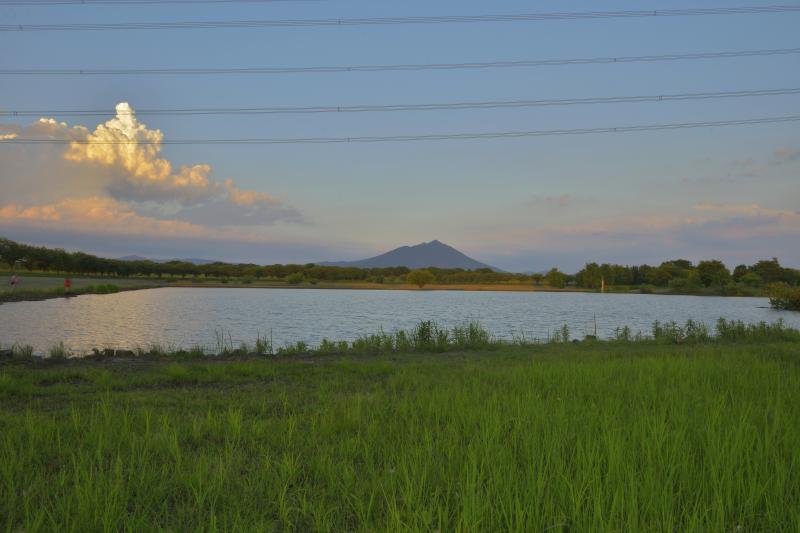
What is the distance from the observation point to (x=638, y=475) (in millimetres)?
3865

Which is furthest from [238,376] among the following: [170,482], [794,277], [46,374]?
[794,277]

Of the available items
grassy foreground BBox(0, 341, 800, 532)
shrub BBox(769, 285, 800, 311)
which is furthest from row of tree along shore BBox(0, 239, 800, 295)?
grassy foreground BBox(0, 341, 800, 532)

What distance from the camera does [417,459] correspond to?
4207 mm

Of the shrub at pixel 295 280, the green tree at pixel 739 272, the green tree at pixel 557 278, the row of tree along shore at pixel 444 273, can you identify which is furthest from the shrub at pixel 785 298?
the shrub at pixel 295 280

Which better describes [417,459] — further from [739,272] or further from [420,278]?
[739,272]

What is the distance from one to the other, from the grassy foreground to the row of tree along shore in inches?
3464

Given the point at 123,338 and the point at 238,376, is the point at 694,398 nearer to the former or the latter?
the point at 238,376

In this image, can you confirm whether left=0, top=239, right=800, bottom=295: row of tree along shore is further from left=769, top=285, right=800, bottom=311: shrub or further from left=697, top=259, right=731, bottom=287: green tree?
left=769, top=285, right=800, bottom=311: shrub

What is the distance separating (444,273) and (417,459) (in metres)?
111

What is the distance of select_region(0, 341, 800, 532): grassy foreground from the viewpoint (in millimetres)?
3371

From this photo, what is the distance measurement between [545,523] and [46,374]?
10029 millimetres

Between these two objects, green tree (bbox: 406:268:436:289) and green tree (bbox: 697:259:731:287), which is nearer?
green tree (bbox: 697:259:731:287)

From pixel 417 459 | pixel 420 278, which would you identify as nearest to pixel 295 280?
pixel 420 278

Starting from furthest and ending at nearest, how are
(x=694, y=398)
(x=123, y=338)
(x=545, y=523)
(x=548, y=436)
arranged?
(x=123, y=338) → (x=694, y=398) → (x=548, y=436) → (x=545, y=523)
